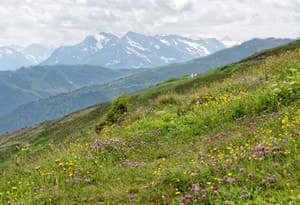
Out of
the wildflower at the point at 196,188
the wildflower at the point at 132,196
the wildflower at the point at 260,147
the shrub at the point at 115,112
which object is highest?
the shrub at the point at 115,112

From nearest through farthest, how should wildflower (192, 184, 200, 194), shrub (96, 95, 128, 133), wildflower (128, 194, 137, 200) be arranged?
wildflower (192, 184, 200, 194), wildflower (128, 194, 137, 200), shrub (96, 95, 128, 133)

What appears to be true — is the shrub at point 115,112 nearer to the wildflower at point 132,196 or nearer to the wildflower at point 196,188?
the wildflower at point 132,196

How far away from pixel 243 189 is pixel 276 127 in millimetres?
3307

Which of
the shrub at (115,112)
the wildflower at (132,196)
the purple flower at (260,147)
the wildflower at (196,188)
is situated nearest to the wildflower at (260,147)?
the purple flower at (260,147)

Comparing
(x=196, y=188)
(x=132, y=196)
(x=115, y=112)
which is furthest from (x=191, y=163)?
(x=115, y=112)

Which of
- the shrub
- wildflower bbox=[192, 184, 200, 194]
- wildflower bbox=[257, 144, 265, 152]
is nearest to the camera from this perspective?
wildflower bbox=[192, 184, 200, 194]

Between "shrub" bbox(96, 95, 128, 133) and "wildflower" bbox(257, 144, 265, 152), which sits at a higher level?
"shrub" bbox(96, 95, 128, 133)

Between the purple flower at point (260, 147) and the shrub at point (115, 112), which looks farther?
the shrub at point (115, 112)

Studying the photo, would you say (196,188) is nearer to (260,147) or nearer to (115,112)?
(260,147)

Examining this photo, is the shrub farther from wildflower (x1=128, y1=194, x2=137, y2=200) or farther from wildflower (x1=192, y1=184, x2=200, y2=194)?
wildflower (x1=192, y1=184, x2=200, y2=194)

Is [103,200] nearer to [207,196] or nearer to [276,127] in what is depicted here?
[207,196]

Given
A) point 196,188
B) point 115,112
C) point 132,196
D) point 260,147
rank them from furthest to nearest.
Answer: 1. point 115,112
2. point 260,147
3. point 132,196
4. point 196,188

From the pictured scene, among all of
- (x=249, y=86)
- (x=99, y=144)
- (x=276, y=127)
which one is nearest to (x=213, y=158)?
(x=276, y=127)

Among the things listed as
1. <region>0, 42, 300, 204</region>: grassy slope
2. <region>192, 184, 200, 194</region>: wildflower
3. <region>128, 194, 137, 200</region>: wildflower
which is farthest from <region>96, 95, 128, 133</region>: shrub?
<region>192, 184, 200, 194</region>: wildflower
